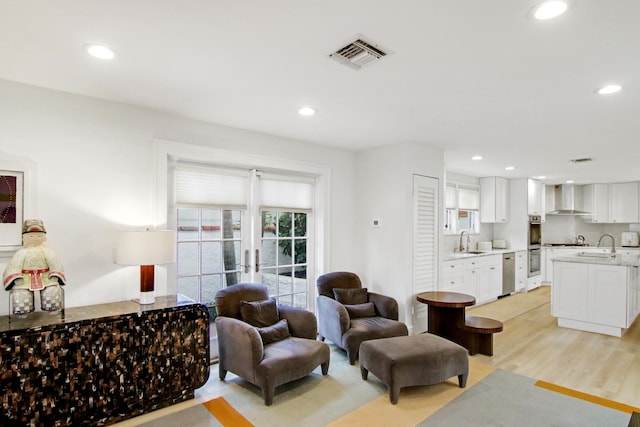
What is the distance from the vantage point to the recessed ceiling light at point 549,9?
158cm

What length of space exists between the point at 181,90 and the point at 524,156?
4.57m

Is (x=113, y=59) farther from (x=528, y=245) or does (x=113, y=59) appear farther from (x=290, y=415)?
(x=528, y=245)

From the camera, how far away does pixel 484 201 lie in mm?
7285

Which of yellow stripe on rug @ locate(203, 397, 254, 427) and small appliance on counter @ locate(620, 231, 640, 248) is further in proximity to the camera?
small appliance on counter @ locate(620, 231, 640, 248)

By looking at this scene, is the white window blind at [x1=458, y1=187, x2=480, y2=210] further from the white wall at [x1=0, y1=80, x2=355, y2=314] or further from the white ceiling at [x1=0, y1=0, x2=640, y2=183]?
the white wall at [x1=0, y1=80, x2=355, y2=314]

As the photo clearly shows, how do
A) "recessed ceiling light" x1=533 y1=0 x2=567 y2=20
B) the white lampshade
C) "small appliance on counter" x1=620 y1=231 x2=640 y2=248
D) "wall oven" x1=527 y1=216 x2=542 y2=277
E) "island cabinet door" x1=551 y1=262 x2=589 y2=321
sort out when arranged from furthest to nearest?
1. "small appliance on counter" x1=620 y1=231 x2=640 y2=248
2. "wall oven" x1=527 y1=216 x2=542 y2=277
3. "island cabinet door" x1=551 y1=262 x2=589 y2=321
4. the white lampshade
5. "recessed ceiling light" x1=533 y1=0 x2=567 y2=20

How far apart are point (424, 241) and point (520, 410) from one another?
85.1 inches

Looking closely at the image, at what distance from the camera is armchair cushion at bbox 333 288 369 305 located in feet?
13.1

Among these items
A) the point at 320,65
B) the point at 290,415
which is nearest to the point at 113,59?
the point at 320,65

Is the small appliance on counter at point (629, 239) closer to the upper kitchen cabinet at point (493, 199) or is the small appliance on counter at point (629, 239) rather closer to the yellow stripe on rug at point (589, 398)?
the upper kitchen cabinet at point (493, 199)

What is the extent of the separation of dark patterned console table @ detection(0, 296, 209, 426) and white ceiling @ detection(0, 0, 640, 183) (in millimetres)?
1644

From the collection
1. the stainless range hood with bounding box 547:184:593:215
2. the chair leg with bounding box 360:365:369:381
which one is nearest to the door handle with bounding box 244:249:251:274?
the chair leg with bounding box 360:365:369:381

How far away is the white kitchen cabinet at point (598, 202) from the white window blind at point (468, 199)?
2953 millimetres

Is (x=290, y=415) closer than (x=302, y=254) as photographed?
Yes
